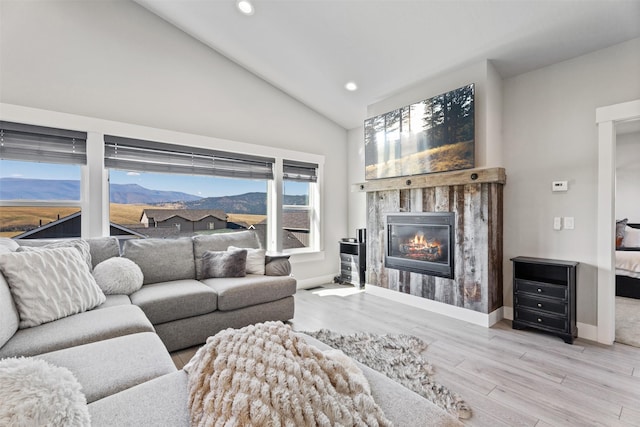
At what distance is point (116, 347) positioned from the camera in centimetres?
147

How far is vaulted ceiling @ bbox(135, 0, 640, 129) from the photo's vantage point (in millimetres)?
2447

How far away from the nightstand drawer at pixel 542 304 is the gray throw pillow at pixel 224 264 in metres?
2.86

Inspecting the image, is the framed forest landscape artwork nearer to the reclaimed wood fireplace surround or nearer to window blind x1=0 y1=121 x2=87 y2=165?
the reclaimed wood fireplace surround

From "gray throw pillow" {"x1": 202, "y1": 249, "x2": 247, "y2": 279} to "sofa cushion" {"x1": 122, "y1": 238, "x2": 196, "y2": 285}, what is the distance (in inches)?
6.4

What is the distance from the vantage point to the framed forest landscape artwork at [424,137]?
3.10 meters

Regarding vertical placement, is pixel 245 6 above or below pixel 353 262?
above

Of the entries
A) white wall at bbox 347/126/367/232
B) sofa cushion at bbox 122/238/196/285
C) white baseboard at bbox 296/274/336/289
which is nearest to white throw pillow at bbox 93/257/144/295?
sofa cushion at bbox 122/238/196/285

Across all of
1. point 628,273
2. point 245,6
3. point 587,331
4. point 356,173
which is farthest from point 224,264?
point 628,273

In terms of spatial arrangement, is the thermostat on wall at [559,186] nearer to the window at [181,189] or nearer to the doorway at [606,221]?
the doorway at [606,221]

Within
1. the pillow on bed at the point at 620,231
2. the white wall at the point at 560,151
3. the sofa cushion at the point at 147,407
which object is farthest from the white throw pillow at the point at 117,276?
the pillow on bed at the point at 620,231

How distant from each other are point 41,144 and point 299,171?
118 inches

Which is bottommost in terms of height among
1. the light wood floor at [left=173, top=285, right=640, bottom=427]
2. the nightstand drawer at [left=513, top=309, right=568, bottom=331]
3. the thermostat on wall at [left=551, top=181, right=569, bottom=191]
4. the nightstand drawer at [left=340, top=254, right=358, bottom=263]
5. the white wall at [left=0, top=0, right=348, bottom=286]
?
the light wood floor at [left=173, top=285, right=640, bottom=427]

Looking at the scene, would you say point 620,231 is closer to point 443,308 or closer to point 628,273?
point 628,273

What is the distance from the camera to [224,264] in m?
3.07
